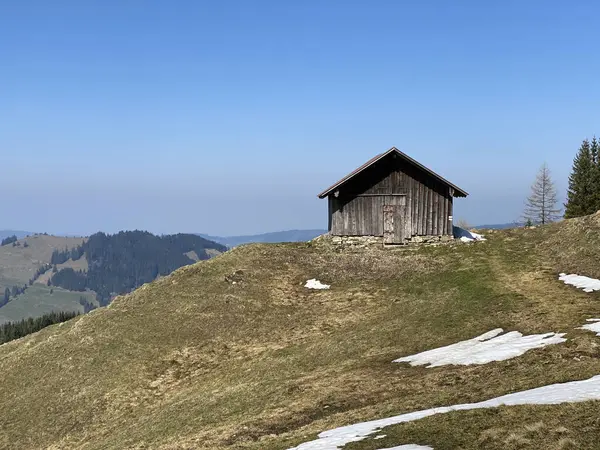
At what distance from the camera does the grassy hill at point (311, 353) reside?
1666cm

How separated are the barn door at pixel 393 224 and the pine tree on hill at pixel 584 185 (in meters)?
56.0

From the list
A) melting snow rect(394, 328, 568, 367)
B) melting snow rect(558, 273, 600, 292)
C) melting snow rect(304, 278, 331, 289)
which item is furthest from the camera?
melting snow rect(304, 278, 331, 289)

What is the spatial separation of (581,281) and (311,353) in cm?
1693

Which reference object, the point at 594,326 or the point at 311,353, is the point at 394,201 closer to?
the point at 311,353

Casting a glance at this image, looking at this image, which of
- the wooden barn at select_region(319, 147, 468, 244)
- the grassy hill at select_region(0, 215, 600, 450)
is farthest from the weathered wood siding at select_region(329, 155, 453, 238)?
the grassy hill at select_region(0, 215, 600, 450)

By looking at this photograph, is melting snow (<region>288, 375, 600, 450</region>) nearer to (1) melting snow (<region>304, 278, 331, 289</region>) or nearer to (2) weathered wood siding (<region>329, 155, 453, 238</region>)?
(1) melting snow (<region>304, 278, 331, 289</region>)

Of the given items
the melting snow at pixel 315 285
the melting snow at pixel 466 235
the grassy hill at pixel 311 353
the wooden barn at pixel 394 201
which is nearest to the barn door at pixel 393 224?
the wooden barn at pixel 394 201

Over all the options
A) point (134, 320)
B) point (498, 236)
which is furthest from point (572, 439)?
point (498, 236)

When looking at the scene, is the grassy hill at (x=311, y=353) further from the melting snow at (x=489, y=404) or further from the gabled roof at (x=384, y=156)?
the gabled roof at (x=384, y=156)

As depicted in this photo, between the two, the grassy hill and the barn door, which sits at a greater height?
the barn door

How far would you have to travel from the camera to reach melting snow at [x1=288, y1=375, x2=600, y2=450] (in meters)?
13.6

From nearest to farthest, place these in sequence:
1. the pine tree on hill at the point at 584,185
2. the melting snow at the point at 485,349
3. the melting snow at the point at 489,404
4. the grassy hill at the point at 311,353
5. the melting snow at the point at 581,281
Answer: the melting snow at the point at 489,404, the grassy hill at the point at 311,353, the melting snow at the point at 485,349, the melting snow at the point at 581,281, the pine tree on hill at the point at 584,185

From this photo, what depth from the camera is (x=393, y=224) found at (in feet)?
156

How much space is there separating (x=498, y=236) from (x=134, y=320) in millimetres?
31907
